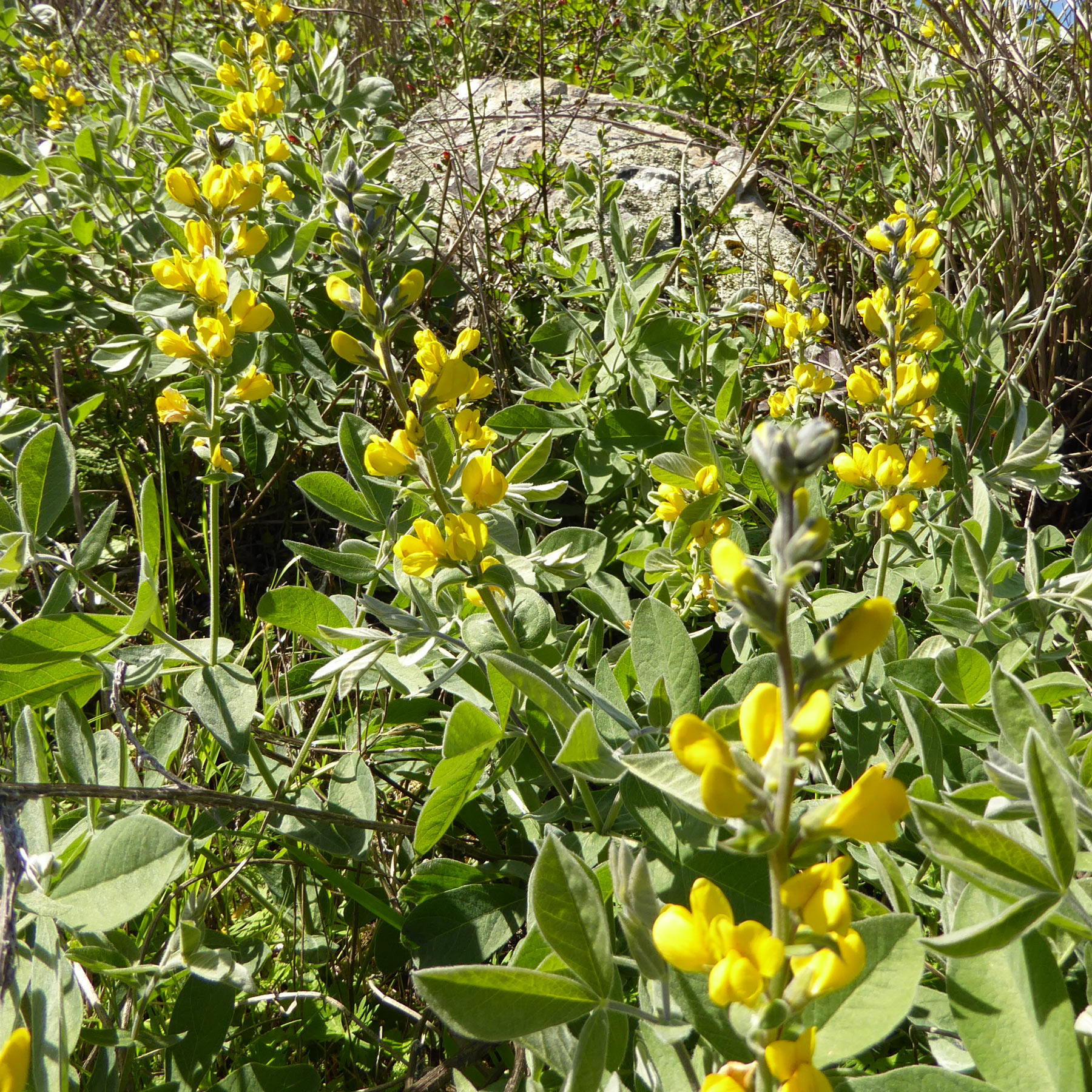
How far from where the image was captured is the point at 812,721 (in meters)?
0.66

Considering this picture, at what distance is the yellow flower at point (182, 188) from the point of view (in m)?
1.83

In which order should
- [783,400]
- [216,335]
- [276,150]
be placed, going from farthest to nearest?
[276,150]
[783,400]
[216,335]

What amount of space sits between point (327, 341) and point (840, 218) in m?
2.11

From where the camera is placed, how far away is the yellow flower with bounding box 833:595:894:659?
679mm

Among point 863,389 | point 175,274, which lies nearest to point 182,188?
point 175,274

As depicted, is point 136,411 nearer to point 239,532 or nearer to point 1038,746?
point 239,532

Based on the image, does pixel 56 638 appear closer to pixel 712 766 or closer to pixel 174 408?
pixel 174 408

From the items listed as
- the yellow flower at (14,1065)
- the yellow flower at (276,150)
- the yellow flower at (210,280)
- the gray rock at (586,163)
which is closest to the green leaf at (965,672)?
the yellow flower at (14,1065)

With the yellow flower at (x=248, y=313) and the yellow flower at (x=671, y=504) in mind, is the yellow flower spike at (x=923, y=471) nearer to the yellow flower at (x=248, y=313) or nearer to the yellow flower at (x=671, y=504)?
the yellow flower at (x=671, y=504)

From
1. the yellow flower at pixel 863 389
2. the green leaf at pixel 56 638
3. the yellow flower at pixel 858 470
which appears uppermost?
the yellow flower at pixel 863 389

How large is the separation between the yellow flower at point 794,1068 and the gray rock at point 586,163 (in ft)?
9.63

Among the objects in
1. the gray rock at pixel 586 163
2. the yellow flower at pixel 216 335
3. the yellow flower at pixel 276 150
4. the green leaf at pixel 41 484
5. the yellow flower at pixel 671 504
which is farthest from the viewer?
the gray rock at pixel 586 163

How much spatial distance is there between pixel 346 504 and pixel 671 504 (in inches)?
29.1

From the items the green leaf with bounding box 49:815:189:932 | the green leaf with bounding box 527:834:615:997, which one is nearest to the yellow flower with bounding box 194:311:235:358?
the green leaf with bounding box 49:815:189:932
